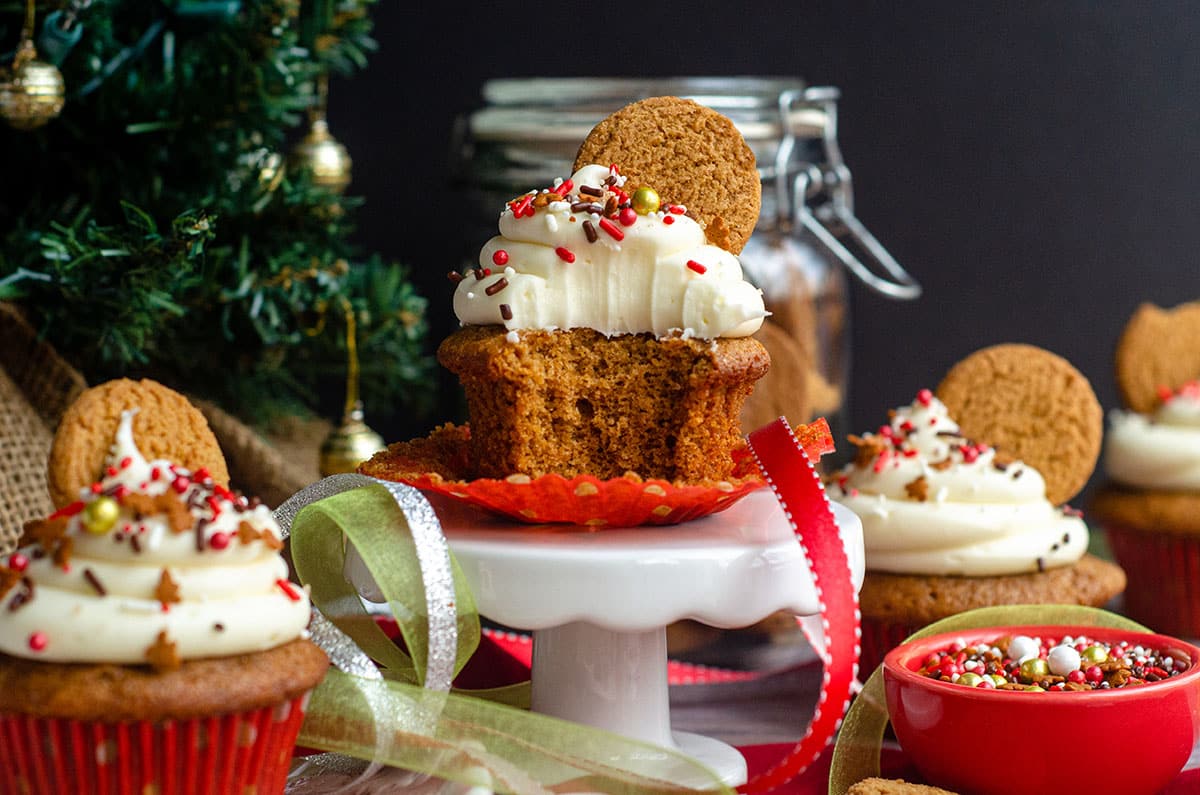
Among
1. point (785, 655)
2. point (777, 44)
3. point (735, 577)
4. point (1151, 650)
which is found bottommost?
point (785, 655)

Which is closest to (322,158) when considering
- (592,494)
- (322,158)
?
(322,158)

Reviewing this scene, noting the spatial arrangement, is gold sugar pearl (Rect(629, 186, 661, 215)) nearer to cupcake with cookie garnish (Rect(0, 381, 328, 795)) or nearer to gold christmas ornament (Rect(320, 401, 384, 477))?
cupcake with cookie garnish (Rect(0, 381, 328, 795))

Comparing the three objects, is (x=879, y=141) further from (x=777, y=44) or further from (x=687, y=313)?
(x=687, y=313)

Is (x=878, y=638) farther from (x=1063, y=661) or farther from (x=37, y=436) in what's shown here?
(x=37, y=436)

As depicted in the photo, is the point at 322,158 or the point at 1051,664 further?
the point at 322,158

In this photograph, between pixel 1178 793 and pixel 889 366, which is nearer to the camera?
pixel 1178 793

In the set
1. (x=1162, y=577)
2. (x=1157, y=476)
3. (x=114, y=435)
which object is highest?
(x=114, y=435)

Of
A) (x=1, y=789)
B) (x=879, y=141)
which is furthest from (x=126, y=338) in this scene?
(x=879, y=141)

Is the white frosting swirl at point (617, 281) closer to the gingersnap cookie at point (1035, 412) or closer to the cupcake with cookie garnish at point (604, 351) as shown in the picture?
the cupcake with cookie garnish at point (604, 351)
